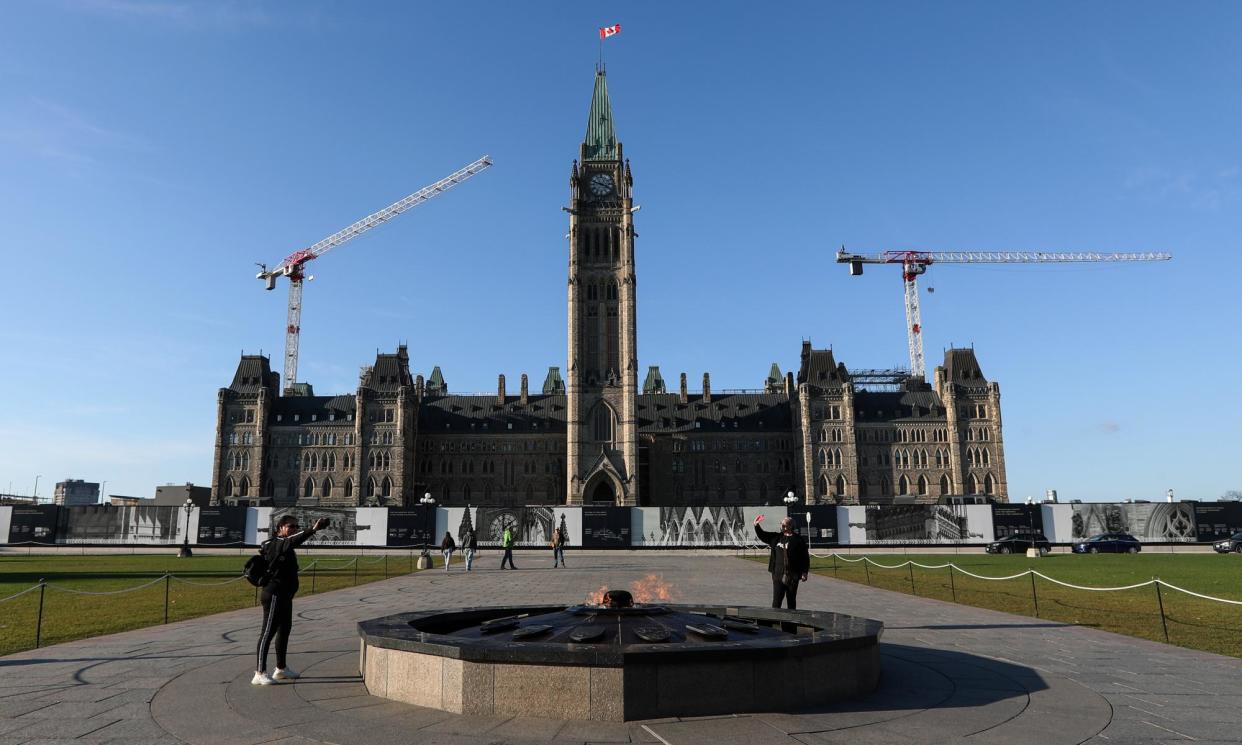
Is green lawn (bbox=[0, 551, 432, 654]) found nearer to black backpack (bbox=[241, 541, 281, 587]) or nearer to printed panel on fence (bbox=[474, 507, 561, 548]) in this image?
black backpack (bbox=[241, 541, 281, 587])

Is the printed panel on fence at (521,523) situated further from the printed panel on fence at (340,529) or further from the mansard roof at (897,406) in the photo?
the mansard roof at (897,406)

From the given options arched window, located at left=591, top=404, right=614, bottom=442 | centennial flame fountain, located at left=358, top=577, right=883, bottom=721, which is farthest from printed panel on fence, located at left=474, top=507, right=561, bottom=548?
centennial flame fountain, located at left=358, top=577, right=883, bottom=721

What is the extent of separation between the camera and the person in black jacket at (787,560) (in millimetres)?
12648

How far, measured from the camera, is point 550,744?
7.06m

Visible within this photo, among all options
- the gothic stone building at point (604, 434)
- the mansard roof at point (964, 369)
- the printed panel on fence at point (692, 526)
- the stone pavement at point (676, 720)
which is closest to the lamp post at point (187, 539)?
the printed panel on fence at point (692, 526)

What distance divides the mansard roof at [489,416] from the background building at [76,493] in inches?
3326

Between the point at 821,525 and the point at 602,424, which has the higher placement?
the point at 602,424

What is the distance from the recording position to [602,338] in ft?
325

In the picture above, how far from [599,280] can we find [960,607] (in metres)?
84.0

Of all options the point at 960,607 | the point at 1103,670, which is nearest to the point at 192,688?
the point at 1103,670

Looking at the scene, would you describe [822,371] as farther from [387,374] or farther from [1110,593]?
[1110,593]

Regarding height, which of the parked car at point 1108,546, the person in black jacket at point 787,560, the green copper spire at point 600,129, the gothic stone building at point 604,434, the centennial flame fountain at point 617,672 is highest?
the green copper spire at point 600,129

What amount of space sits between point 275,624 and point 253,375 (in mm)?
104933

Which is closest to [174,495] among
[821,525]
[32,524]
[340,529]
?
[32,524]
